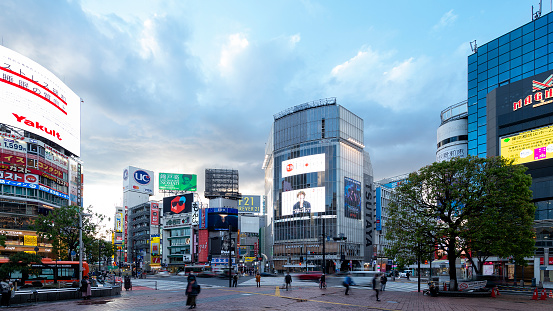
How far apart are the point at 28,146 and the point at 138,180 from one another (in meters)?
95.2

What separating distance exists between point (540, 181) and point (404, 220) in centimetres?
2757

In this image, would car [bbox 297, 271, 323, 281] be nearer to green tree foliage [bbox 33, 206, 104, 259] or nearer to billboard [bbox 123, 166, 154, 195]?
green tree foliage [bbox 33, 206, 104, 259]

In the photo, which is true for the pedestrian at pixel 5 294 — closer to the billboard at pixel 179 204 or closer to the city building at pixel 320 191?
the city building at pixel 320 191

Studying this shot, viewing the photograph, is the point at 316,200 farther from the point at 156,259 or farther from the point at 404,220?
the point at 404,220

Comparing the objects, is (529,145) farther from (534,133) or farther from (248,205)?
(248,205)

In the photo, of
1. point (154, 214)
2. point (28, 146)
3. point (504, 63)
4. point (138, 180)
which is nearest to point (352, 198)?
point (504, 63)

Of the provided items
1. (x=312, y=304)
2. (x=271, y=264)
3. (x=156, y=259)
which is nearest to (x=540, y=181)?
(x=312, y=304)

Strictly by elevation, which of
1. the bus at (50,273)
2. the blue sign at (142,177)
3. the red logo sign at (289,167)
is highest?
the red logo sign at (289,167)

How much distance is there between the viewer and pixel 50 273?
132 feet

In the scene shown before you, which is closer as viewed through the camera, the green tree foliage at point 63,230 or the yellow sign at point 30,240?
the green tree foliage at point 63,230

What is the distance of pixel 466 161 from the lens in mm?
35219

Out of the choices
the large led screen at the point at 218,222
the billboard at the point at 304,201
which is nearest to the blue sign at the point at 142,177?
the large led screen at the point at 218,222

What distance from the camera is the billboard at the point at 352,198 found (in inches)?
4200

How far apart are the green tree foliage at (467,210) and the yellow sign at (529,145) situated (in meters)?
19.9
